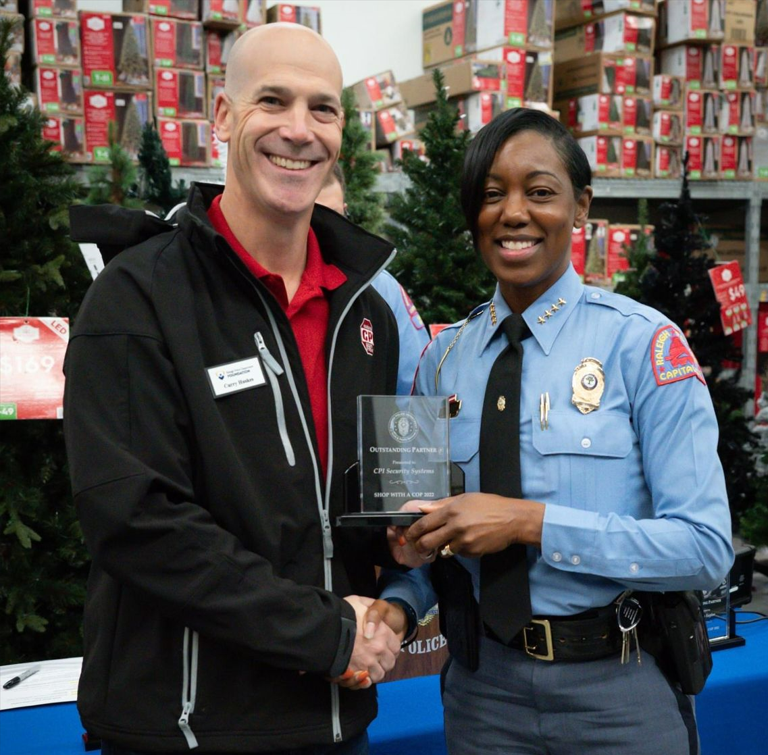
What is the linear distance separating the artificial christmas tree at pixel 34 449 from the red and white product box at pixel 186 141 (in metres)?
2.11

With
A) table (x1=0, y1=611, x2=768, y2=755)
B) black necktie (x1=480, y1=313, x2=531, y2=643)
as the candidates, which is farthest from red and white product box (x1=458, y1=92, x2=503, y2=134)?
black necktie (x1=480, y1=313, x2=531, y2=643)

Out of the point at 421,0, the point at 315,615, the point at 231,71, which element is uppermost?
the point at 421,0

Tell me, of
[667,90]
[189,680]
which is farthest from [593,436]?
[667,90]

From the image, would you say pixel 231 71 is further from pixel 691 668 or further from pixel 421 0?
pixel 421 0

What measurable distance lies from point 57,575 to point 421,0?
15.1ft

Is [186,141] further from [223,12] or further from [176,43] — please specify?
[223,12]

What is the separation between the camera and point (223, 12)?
14.3 feet

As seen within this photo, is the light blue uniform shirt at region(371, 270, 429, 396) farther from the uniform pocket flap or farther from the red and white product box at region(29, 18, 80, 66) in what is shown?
the red and white product box at region(29, 18, 80, 66)

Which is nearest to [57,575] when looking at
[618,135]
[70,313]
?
[70,313]

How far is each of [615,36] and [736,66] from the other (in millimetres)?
835

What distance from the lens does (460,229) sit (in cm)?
318

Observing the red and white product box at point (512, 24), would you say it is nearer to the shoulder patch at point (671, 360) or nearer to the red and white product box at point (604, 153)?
the red and white product box at point (604, 153)

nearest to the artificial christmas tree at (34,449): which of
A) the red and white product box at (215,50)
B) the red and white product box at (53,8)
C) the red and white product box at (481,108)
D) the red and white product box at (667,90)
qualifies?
the red and white product box at (53,8)

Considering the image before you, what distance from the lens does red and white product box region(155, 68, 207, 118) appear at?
4.29 meters
